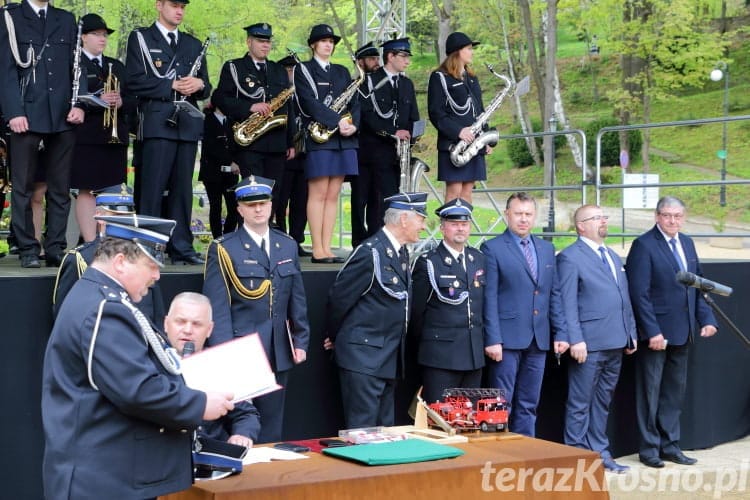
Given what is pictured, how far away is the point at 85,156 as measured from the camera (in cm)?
776

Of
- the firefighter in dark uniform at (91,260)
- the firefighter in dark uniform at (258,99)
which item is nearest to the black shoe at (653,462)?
the firefighter in dark uniform at (258,99)

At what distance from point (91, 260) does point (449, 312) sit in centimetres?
244

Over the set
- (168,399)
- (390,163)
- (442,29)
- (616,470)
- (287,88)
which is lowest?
(616,470)

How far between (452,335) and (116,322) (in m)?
→ 3.70

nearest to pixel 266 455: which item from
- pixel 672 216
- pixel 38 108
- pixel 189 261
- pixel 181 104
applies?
pixel 189 261

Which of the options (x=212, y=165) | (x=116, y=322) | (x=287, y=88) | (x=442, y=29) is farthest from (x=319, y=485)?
(x=442, y=29)

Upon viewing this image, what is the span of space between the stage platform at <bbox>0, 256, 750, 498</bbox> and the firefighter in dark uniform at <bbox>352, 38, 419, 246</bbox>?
4.03ft

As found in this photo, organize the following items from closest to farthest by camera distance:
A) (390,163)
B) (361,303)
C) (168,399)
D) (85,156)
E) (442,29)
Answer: (168,399)
(361,303)
(85,156)
(390,163)
(442,29)

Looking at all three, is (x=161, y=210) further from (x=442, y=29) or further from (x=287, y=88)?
(x=442, y=29)

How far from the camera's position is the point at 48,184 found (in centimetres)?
709

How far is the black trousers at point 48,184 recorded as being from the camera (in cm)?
695

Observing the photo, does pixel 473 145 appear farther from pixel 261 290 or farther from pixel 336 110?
pixel 261 290

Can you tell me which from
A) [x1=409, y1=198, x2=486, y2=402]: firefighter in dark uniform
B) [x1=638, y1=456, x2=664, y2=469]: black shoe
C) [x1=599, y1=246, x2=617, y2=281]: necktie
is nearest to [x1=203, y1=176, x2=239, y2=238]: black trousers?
[x1=409, y1=198, x2=486, y2=402]: firefighter in dark uniform

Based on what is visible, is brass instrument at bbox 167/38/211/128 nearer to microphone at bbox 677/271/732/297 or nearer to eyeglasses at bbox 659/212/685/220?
microphone at bbox 677/271/732/297
